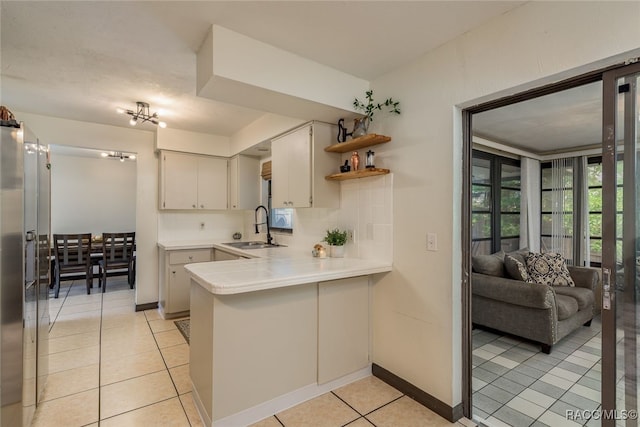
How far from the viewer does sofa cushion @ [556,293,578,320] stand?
285 centimetres

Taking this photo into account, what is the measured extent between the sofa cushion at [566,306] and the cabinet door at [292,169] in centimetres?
265

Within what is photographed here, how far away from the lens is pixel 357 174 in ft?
7.98

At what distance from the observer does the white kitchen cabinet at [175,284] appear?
3.69m

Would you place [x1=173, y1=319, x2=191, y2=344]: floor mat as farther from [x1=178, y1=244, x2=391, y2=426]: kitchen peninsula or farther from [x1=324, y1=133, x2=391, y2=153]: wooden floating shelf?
[x1=324, y1=133, x2=391, y2=153]: wooden floating shelf

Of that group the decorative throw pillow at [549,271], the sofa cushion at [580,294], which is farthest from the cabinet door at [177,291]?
the sofa cushion at [580,294]

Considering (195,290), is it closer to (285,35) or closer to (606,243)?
(285,35)

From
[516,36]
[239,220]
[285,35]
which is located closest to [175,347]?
[239,220]

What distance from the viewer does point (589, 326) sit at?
3471mm

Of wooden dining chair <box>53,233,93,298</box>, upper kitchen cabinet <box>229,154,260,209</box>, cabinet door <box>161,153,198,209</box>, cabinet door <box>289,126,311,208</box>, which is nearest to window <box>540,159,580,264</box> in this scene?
cabinet door <box>289,126,311,208</box>

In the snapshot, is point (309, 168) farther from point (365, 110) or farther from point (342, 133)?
point (365, 110)

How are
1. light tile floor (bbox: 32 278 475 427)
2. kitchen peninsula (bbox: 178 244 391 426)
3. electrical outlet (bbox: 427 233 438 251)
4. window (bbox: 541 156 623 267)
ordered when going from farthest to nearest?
window (bbox: 541 156 623 267) → electrical outlet (bbox: 427 233 438 251) → light tile floor (bbox: 32 278 475 427) → kitchen peninsula (bbox: 178 244 391 426)

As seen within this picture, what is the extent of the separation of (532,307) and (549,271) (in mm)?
1073

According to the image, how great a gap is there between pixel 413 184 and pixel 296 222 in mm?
1783

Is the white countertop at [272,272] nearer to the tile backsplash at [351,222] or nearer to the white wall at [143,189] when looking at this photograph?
the tile backsplash at [351,222]
